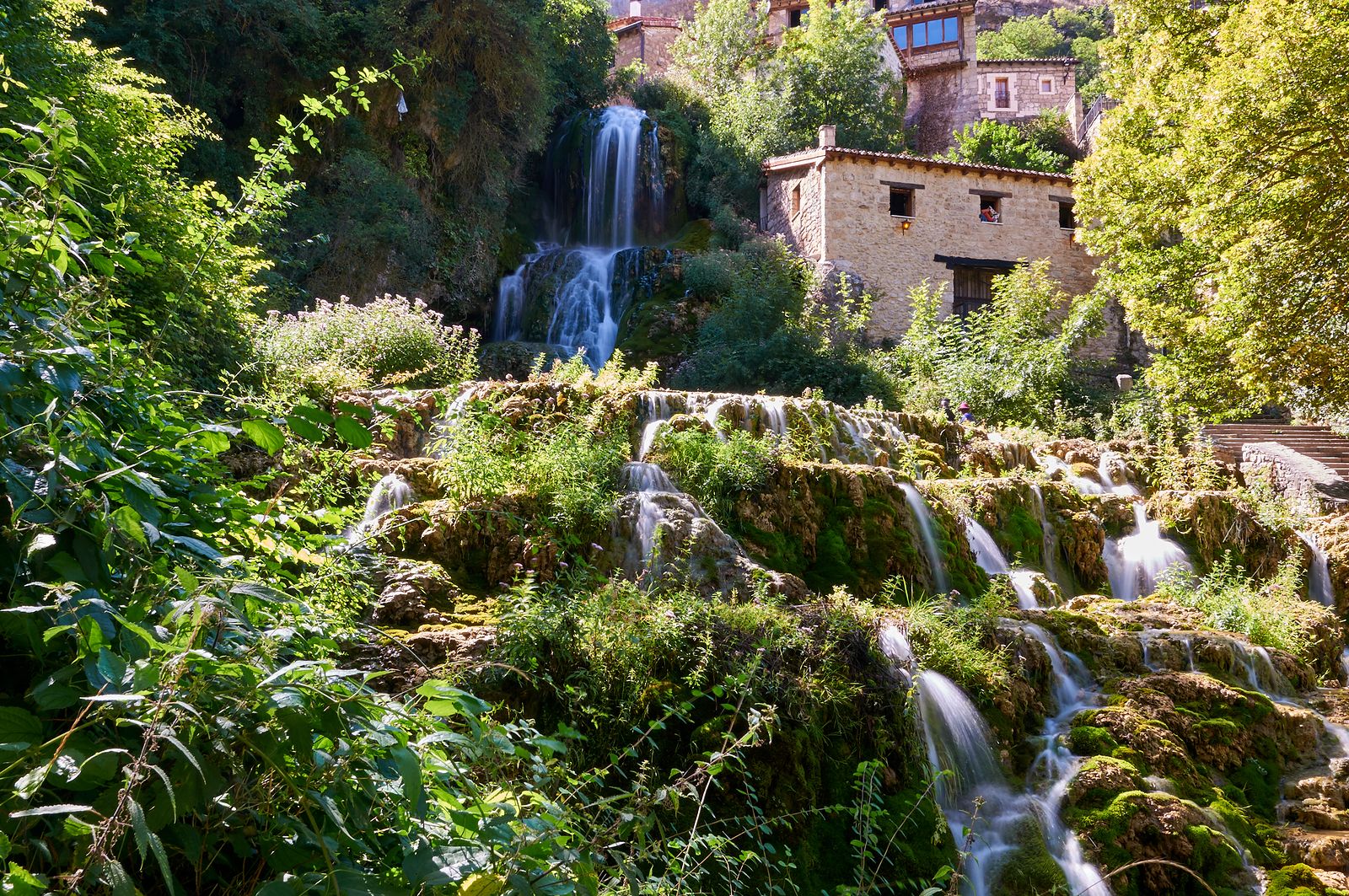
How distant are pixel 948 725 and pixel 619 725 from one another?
2.38 m

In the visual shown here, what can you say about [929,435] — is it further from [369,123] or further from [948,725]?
[369,123]

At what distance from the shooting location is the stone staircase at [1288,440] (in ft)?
47.1

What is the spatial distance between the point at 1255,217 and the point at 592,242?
14528mm

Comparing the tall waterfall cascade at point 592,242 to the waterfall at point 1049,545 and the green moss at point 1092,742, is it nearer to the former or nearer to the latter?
the waterfall at point 1049,545

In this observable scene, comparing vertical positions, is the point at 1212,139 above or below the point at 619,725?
above

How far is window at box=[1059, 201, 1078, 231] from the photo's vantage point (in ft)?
78.2

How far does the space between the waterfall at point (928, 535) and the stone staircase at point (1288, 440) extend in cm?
825

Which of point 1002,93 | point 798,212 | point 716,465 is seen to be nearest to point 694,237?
point 798,212

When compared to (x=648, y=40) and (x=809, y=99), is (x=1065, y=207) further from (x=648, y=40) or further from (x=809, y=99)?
(x=648, y=40)

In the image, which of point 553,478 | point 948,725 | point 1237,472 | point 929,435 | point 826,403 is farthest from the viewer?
point 1237,472

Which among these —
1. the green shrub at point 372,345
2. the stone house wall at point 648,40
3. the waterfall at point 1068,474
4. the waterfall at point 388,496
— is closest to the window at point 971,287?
the waterfall at point 1068,474

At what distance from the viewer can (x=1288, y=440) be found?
14891mm

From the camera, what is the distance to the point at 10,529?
1812 mm

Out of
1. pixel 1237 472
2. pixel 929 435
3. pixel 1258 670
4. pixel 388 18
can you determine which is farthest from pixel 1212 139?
pixel 388 18
